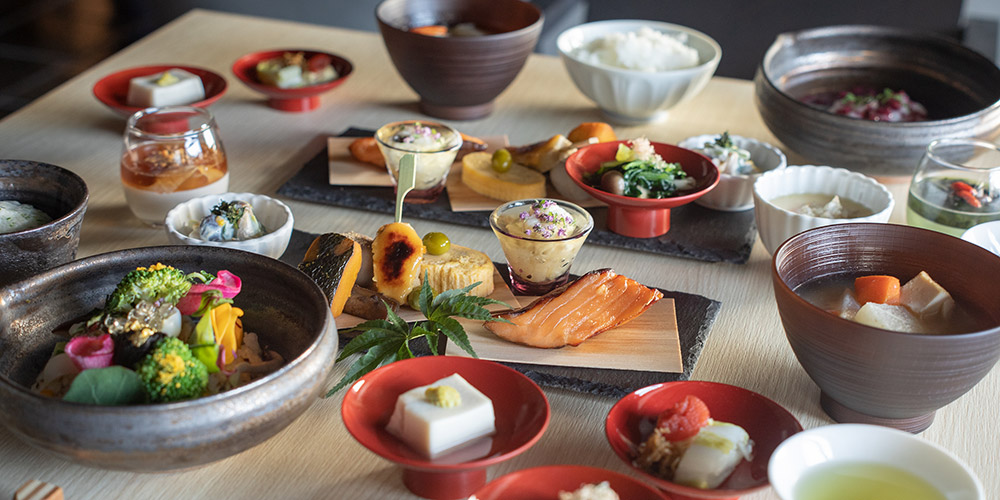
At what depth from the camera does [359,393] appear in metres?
1.06

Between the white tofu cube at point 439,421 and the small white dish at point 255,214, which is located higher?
the white tofu cube at point 439,421

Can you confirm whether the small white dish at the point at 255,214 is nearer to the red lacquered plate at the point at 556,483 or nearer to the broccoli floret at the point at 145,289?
the broccoli floret at the point at 145,289

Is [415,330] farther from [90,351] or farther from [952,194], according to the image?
[952,194]

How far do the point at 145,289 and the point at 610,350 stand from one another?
0.66 metres

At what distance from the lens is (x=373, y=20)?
15.1ft

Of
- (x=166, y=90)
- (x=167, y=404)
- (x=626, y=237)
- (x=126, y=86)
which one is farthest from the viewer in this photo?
(x=126, y=86)

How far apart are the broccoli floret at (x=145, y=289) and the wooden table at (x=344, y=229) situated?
0.69 ft

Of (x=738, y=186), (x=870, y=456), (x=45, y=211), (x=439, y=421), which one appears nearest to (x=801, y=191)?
(x=738, y=186)

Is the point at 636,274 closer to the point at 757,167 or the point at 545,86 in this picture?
the point at 757,167

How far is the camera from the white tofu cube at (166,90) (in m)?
2.06

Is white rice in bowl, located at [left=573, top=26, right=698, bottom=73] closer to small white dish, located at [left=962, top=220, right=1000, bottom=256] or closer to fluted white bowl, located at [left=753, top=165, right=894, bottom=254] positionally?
fluted white bowl, located at [left=753, top=165, right=894, bottom=254]

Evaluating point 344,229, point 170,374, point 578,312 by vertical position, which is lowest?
point 344,229

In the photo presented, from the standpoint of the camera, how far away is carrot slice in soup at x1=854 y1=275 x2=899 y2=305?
1224 mm

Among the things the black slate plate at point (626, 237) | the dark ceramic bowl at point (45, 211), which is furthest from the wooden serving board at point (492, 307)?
the dark ceramic bowl at point (45, 211)
